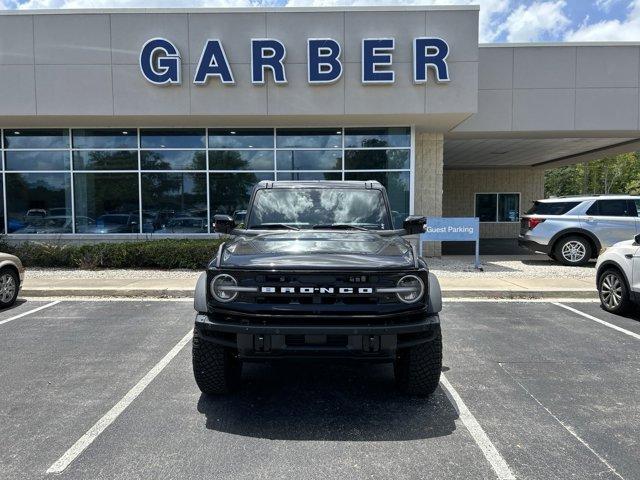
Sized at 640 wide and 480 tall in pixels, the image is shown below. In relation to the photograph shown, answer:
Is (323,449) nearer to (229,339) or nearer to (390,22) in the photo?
(229,339)

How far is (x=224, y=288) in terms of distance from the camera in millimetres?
3600

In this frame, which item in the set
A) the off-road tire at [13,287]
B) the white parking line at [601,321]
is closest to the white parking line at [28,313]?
the off-road tire at [13,287]

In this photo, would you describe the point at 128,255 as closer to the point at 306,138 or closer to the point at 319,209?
the point at 306,138

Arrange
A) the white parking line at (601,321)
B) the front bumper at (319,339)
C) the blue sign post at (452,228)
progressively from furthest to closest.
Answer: the blue sign post at (452,228) < the white parking line at (601,321) < the front bumper at (319,339)

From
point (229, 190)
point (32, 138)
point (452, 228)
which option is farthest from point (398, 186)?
point (32, 138)

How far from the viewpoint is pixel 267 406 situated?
12.9 feet

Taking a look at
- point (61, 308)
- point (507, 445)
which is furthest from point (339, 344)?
point (61, 308)

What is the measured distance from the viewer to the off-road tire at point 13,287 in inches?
302

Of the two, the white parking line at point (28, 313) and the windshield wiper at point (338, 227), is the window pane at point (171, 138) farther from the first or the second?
the windshield wiper at point (338, 227)

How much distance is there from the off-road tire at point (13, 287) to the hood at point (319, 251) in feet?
18.0

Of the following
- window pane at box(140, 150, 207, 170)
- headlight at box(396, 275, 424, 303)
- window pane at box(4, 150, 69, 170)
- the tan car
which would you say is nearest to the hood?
headlight at box(396, 275, 424, 303)

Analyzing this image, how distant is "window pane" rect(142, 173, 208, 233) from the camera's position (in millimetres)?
13930

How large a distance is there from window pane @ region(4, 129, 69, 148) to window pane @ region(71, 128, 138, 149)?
1.58 ft

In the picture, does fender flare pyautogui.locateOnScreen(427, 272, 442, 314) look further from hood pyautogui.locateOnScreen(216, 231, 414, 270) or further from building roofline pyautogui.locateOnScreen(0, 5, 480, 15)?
building roofline pyautogui.locateOnScreen(0, 5, 480, 15)
